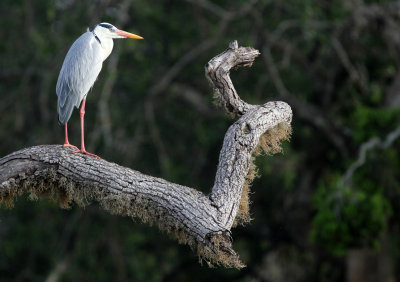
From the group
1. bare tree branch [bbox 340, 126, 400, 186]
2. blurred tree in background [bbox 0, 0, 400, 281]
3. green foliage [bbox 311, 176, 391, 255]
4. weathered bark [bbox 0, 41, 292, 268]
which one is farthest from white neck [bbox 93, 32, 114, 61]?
bare tree branch [bbox 340, 126, 400, 186]

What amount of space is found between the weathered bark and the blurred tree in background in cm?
430

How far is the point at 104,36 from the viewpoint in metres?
5.96

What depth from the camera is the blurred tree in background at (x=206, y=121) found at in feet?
30.8

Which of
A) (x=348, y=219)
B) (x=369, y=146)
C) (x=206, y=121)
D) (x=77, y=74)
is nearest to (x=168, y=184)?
(x=77, y=74)

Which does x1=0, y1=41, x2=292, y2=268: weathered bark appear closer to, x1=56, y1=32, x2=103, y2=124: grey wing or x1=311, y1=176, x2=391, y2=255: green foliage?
x1=56, y1=32, x2=103, y2=124: grey wing

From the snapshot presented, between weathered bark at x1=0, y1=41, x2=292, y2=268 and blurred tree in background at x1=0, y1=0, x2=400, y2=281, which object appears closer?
weathered bark at x1=0, y1=41, x2=292, y2=268

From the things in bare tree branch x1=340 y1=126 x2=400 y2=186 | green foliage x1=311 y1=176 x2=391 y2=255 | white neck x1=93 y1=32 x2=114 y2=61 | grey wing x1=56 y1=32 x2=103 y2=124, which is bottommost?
grey wing x1=56 y1=32 x2=103 y2=124

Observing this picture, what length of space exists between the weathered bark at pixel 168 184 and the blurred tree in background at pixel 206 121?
169 inches

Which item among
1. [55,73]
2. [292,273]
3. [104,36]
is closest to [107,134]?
[55,73]

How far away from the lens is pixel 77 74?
18.7ft

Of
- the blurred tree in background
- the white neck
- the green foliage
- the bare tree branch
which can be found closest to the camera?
the white neck

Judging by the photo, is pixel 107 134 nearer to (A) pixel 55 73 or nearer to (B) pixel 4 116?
(A) pixel 55 73

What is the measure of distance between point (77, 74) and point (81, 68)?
66 millimetres

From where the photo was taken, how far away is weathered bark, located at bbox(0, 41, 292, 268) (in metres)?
4.23
